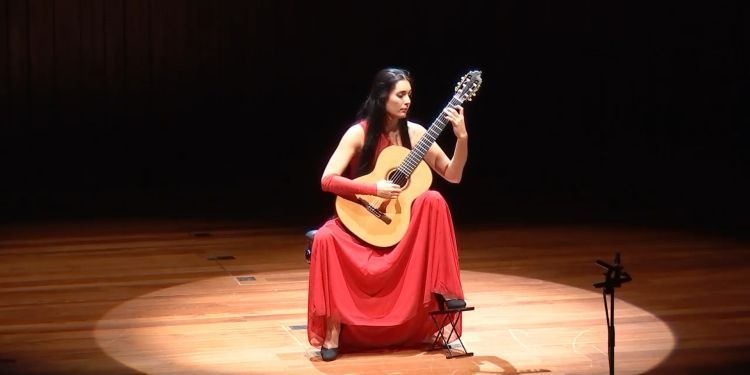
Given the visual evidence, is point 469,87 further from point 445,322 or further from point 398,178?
point 445,322

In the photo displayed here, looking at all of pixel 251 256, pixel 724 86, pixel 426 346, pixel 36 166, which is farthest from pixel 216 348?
pixel 724 86

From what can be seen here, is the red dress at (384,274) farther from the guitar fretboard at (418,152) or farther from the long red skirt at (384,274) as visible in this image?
the guitar fretboard at (418,152)

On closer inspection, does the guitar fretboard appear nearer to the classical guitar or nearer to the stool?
the classical guitar

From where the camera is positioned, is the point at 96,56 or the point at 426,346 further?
the point at 96,56

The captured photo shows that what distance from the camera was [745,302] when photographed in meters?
5.31

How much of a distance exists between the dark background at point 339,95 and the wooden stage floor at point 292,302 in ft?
4.87

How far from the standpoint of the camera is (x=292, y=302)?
5.30 m

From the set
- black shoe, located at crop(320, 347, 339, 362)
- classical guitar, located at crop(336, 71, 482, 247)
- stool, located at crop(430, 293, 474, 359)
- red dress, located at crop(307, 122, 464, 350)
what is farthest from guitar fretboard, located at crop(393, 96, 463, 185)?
black shoe, located at crop(320, 347, 339, 362)

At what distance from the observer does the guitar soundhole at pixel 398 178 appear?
4.40 meters

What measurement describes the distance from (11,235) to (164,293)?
1.99 metres

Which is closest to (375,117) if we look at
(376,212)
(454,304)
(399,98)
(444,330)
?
(399,98)

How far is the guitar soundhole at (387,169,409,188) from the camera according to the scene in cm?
440

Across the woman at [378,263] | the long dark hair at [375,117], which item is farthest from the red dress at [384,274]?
the long dark hair at [375,117]

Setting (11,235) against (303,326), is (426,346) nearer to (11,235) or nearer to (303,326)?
(303,326)
